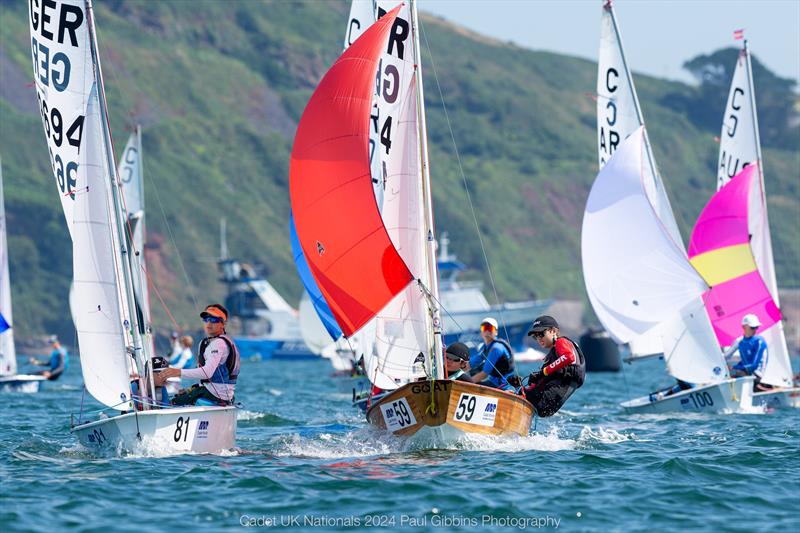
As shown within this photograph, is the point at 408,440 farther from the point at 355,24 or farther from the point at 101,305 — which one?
the point at 355,24

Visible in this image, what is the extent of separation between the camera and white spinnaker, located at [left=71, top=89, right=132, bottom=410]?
15.7 m

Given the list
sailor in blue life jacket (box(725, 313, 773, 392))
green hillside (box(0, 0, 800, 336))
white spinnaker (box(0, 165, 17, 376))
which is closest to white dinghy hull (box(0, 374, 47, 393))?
white spinnaker (box(0, 165, 17, 376))

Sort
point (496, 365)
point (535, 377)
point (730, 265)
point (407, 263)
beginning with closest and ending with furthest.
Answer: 1. point (535, 377)
2. point (407, 263)
3. point (496, 365)
4. point (730, 265)

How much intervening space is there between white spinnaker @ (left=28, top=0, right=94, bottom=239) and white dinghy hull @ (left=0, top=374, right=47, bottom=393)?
54.8 feet

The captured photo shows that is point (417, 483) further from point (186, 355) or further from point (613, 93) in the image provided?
point (613, 93)

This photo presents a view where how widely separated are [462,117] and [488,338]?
141 metres

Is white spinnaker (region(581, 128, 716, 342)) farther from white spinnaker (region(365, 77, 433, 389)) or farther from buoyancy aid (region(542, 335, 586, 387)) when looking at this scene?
buoyancy aid (region(542, 335, 586, 387))

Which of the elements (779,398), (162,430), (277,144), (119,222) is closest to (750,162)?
(779,398)

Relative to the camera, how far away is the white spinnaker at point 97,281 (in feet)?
51.6

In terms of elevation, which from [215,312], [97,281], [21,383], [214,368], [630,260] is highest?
[630,260]

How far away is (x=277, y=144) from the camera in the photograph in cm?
12738

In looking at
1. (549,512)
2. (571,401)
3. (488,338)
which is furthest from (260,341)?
(549,512)

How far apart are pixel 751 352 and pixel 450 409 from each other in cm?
1078

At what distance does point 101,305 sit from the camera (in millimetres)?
15766
